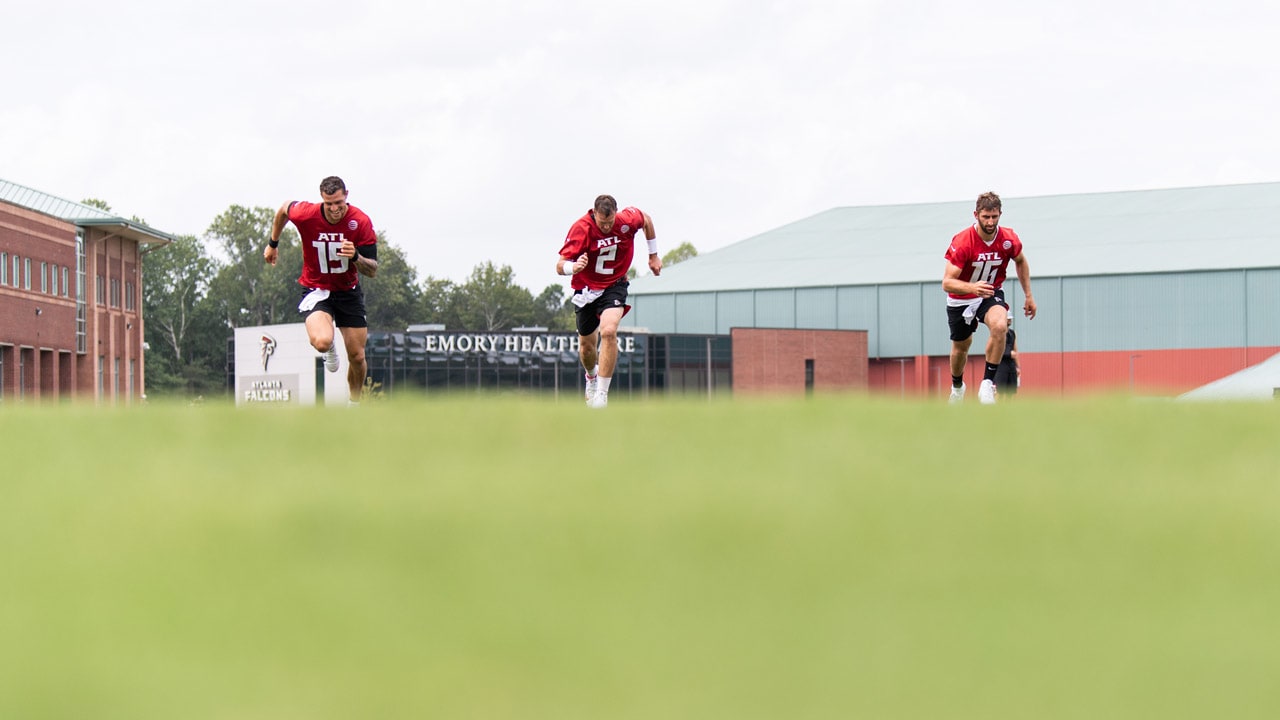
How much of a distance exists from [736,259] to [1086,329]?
3172 centimetres

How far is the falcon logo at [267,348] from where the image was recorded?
95.1 metres

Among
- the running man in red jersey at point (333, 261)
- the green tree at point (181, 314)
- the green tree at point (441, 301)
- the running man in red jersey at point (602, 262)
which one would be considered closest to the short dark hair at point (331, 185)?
the running man in red jersey at point (333, 261)

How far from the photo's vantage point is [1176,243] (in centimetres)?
9900

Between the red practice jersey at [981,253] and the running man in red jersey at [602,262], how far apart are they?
328 cm

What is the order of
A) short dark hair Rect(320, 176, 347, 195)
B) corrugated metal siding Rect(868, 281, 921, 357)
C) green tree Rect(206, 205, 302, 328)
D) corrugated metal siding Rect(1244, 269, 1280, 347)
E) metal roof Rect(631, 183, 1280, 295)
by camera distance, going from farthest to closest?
green tree Rect(206, 205, 302, 328), corrugated metal siding Rect(868, 281, 921, 357), metal roof Rect(631, 183, 1280, 295), corrugated metal siding Rect(1244, 269, 1280, 347), short dark hair Rect(320, 176, 347, 195)

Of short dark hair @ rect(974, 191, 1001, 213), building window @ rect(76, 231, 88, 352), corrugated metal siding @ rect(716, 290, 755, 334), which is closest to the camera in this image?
short dark hair @ rect(974, 191, 1001, 213)

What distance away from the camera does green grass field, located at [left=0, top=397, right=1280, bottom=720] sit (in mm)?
2609

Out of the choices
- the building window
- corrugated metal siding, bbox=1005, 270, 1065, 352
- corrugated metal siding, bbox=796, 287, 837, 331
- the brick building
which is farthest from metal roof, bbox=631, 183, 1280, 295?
the building window

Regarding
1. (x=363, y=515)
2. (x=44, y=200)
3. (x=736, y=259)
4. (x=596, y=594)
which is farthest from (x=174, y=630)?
(x=736, y=259)

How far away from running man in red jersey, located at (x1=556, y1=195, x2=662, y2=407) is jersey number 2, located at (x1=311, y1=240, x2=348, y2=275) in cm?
226

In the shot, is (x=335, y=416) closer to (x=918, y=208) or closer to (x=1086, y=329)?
(x=1086, y=329)

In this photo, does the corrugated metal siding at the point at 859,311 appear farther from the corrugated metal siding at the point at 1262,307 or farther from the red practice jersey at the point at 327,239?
the red practice jersey at the point at 327,239

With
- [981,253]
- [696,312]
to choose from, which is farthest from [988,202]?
[696,312]

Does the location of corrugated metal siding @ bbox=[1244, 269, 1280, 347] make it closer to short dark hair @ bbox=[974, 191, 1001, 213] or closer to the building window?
the building window
